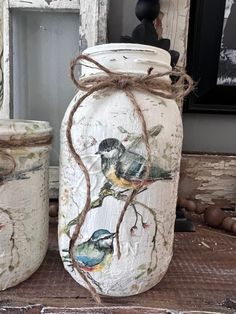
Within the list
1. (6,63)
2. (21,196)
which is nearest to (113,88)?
(21,196)

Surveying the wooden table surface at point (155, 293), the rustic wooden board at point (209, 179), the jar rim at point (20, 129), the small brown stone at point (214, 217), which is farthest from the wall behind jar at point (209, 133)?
the jar rim at point (20, 129)

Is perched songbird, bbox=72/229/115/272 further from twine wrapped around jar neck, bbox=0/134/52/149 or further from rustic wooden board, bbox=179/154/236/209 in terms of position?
rustic wooden board, bbox=179/154/236/209

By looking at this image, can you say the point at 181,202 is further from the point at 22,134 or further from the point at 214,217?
the point at 22,134

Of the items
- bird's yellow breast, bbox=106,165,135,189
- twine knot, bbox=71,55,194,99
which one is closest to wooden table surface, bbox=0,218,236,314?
bird's yellow breast, bbox=106,165,135,189

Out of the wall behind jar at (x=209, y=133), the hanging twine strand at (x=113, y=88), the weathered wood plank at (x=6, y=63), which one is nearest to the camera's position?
the hanging twine strand at (x=113, y=88)

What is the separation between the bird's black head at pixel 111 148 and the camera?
0.31 meters

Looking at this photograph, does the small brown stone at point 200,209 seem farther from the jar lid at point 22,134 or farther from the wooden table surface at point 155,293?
the jar lid at point 22,134

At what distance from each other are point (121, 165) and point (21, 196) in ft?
0.41

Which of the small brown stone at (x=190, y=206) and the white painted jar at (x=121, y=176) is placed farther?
the small brown stone at (x=190, y=206)

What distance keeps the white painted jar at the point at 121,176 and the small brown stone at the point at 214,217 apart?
233mm

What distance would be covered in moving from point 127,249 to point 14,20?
457mm

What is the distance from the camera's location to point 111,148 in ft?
1.03

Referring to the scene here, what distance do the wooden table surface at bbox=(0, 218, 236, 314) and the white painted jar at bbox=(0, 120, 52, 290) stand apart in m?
0.03

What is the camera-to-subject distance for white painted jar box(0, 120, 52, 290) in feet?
1.06
